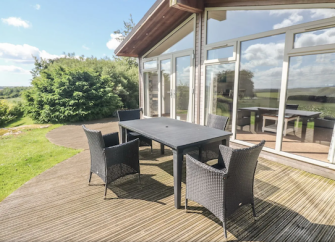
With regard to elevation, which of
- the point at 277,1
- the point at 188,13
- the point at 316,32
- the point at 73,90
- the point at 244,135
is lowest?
the point at 244,135

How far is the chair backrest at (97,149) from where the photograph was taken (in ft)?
7.75

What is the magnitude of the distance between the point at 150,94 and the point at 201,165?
18.8ft

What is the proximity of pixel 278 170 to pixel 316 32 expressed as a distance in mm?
2367

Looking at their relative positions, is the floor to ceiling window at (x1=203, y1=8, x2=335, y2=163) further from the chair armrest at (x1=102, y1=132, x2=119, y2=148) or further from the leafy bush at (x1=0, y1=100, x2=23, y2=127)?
the leafy bush at (x1=0, y1=100, x2=23, y2=127)

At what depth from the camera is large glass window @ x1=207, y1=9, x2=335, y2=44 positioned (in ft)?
10.2

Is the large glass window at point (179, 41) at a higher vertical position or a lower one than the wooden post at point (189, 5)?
lower

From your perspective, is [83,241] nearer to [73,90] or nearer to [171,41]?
[171,41]

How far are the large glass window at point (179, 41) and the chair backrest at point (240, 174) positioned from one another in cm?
427

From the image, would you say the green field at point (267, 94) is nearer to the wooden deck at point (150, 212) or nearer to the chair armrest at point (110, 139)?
the wooden deck at point (150, 212)

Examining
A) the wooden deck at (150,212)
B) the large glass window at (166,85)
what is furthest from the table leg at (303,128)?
the large glass window at (166,85)

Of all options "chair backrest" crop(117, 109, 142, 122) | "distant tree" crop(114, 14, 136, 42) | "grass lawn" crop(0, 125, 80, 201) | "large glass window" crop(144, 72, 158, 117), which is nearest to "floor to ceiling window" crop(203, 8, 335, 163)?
"chair backrest" crop(117, 109, 142, 122)

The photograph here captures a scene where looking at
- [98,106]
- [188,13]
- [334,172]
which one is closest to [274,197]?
[334,172]

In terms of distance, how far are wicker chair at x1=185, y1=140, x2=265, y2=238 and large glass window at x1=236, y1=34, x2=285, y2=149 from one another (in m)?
2.54

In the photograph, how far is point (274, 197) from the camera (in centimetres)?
244
